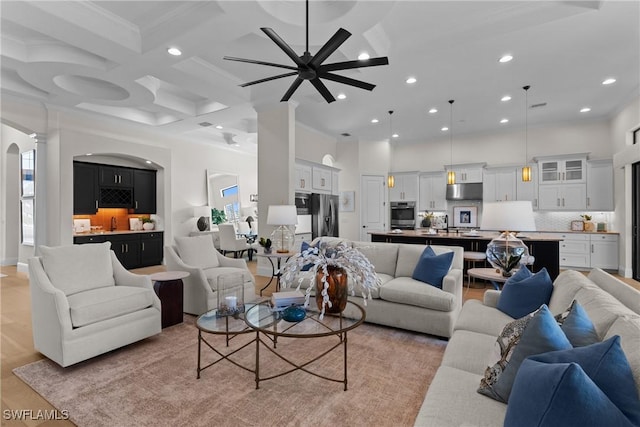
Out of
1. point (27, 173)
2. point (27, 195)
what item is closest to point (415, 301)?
point (27, 195)

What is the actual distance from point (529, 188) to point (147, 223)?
8.99m

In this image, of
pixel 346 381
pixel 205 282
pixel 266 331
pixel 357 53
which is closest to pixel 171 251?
pixel 205 282

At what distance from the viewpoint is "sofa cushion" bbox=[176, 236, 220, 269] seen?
13.3 ft

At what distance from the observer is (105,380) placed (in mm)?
2350

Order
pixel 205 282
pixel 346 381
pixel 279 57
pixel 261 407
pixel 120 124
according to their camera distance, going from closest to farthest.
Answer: pixel 261 407 → pixel 346 381 → pixel 205 282 → pixel 279 57 → pixel 120 124

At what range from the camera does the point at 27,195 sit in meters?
6.64

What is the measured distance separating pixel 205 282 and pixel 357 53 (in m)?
3.31

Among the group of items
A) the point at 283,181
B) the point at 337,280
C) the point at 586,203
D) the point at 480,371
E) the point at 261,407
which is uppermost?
the point at 283,181

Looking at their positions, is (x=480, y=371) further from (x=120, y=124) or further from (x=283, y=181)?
(x=120, y=124)

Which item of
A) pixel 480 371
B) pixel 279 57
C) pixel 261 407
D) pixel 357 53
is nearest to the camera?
pixel 480 371

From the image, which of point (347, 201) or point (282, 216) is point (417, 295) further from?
point (347, 201)

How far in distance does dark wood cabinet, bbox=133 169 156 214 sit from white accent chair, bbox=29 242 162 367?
4645mm

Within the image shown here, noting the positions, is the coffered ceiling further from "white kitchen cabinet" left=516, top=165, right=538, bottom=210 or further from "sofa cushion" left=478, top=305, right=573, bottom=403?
"sofa cushion" left=478, top=305, right=573, bottom=403

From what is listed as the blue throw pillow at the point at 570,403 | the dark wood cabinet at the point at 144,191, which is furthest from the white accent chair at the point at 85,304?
the dark wood cabinet at the point at 144,191
